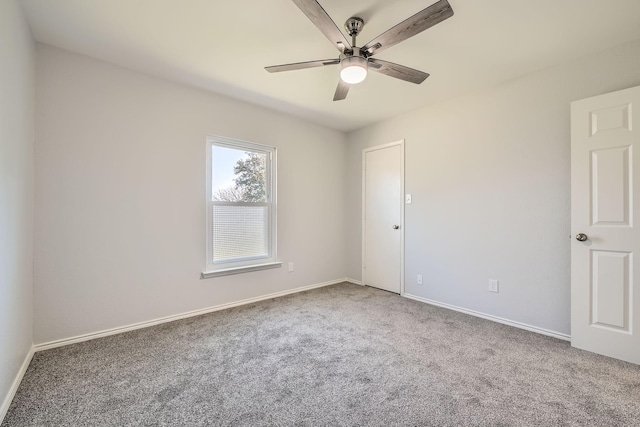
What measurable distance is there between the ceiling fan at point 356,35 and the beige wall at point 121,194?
56.4 inches

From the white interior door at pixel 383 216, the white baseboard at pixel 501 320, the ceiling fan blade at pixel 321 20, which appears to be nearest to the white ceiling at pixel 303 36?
the ceiling fan blade at pixel 321 20

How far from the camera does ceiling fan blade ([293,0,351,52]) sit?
4.64ft

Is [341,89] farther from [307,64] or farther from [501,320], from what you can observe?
[501,320]

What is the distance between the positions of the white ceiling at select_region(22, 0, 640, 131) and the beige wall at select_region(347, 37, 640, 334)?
24cm

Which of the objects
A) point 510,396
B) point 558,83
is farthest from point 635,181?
point 510,396

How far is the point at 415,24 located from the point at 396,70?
50 cm

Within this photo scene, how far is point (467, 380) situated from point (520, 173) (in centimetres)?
195

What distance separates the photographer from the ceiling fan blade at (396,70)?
1.92 meters

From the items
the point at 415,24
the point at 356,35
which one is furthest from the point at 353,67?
the point at 415,24

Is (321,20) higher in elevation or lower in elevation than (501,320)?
higher

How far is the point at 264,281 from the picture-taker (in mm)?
3500

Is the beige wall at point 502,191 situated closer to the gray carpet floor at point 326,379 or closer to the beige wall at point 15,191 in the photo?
the gray carpet floor at point 326,379

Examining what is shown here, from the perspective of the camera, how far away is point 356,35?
1.95m

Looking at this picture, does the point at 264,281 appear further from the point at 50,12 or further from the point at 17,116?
the point at 50,12
